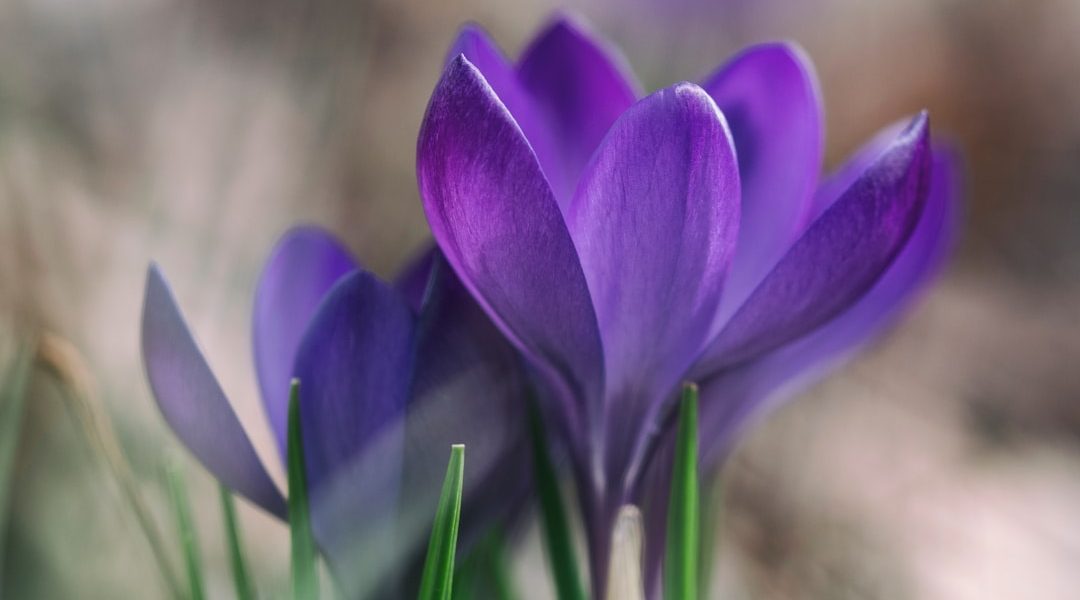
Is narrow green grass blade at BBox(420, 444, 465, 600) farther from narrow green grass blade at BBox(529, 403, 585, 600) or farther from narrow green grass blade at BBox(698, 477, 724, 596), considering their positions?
narrow green grass blade at BBox(698, 477, 724, 596)

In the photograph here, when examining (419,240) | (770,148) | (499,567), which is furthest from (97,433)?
(419,240)

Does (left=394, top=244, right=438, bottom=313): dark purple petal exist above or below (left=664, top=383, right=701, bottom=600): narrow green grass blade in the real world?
above

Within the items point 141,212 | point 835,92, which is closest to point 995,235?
point 835,92

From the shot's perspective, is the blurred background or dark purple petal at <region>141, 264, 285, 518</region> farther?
the blurred background

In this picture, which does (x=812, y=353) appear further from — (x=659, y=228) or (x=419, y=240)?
(x=419, y=240)

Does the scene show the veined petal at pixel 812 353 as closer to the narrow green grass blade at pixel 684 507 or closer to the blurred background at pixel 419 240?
the narrow green grass blade at pixel 684 507

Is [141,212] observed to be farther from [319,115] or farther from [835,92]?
[835,92]

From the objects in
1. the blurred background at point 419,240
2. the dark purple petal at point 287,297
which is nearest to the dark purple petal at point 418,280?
the dark purple petal at point 287,297

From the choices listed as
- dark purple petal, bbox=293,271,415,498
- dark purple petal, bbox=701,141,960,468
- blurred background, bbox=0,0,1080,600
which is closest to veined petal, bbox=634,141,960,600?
dark purple petal, bbox=701,141,960,468
